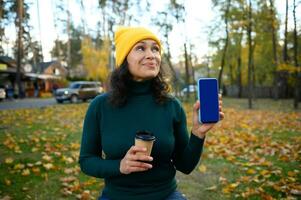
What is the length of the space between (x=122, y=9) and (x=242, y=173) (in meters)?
30.0

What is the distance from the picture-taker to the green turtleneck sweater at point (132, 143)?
2.27 m

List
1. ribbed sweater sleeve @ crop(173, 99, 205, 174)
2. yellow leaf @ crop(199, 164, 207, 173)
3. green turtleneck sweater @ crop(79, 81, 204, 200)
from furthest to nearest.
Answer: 1. yellow leaf @ crop(199, 164, 207, 173)
2. ribbed sweater sleeve @ crop(173, 99, 205, 174)
3. green turtleneck sweater @ crop(79, 81, 204, 200)

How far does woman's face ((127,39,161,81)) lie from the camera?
95.1 inches

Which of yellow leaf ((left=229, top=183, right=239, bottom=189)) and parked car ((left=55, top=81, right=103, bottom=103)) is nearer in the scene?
yellow leaf ((left=229, top=183, right=239, bottom=189))

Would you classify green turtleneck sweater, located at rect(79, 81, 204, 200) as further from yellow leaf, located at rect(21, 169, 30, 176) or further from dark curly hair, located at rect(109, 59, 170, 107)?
yellow leaf, located at rect(21, 169, 30, 176)

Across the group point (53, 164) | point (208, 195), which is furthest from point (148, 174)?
point (53, 164)

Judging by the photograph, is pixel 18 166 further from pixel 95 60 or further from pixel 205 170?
pixel 95 60

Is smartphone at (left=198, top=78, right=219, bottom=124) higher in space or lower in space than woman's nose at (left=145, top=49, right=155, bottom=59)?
lower

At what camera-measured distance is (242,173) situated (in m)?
→ 5.97

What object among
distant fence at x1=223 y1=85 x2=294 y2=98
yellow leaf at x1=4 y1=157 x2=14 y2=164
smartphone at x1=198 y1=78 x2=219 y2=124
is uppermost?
smartphone at x1=198 y1=78 x2=219 y2=124

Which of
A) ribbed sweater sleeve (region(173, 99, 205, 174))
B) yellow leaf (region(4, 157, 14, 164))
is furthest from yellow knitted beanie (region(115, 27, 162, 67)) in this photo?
yellow leaf (region(4, 157, 14, 164))

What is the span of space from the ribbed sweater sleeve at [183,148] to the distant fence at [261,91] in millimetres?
28439

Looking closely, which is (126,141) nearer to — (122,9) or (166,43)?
(166,43)

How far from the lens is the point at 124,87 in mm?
2480
